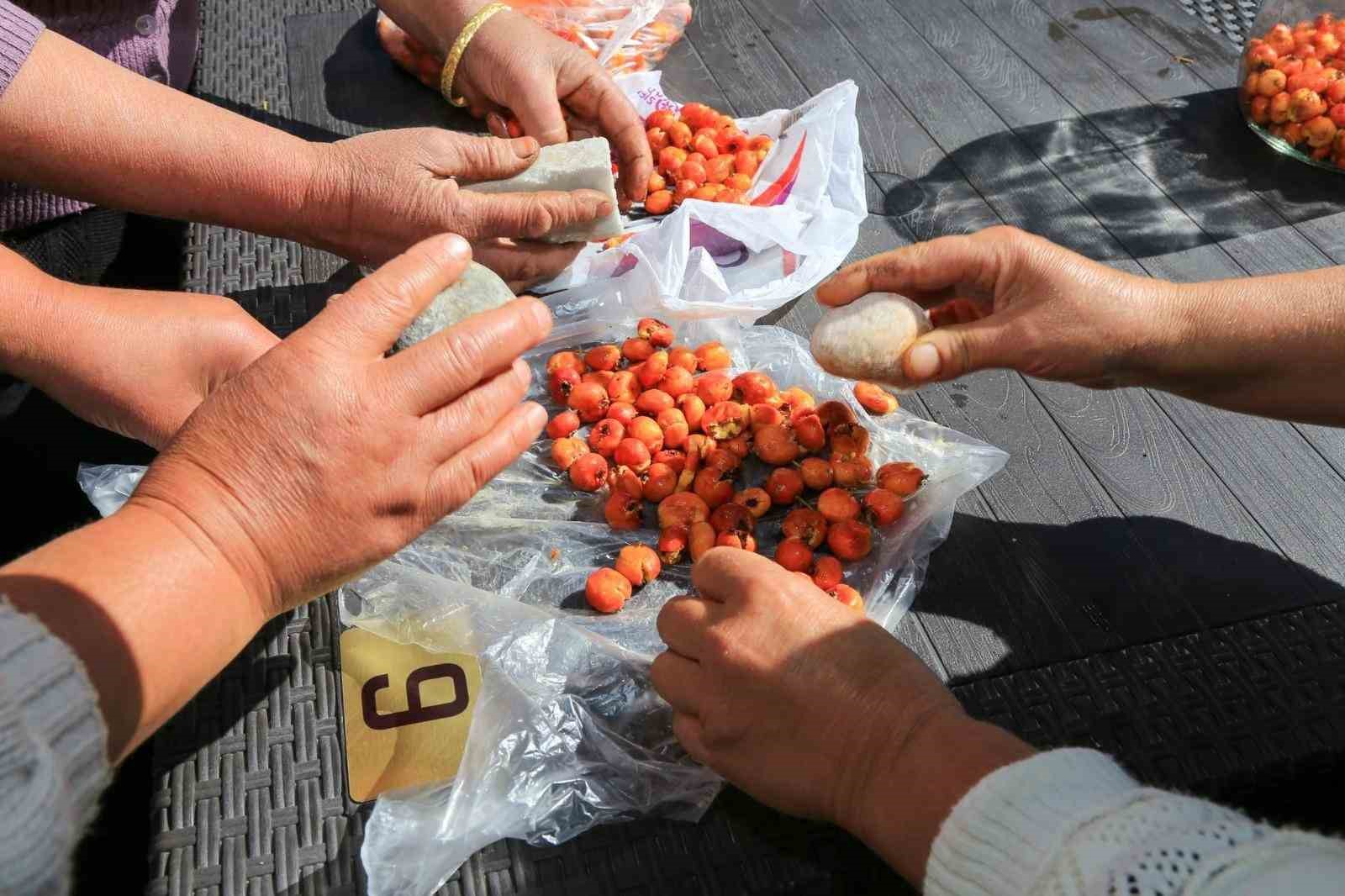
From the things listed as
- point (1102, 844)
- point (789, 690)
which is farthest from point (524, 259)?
point (1102, 844)

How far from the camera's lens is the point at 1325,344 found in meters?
1.24

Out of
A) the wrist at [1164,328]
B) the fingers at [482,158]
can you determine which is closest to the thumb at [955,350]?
the wrist at [1164,328]

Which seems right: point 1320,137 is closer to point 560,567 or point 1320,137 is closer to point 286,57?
point 560,567

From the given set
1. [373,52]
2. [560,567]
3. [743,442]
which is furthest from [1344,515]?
[373,52]

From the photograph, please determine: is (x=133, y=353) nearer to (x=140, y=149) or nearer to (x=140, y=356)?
(x=140, y=356)

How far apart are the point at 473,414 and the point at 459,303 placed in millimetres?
353

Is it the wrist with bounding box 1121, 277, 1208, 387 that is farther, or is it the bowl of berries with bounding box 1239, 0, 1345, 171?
the bowl of berries with bounding box 1239, 0, 1345, 171

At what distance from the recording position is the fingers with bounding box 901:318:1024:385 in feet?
3.98

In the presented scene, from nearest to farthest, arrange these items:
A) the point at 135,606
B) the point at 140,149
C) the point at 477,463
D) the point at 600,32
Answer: the point at 135,606, the point at 477,463, the point at 140,149, the point at 600,32

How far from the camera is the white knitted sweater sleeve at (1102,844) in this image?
66cm

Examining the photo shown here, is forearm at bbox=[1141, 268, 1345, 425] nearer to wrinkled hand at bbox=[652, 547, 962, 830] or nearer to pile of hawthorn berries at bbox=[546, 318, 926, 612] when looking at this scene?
pile of hawthorn berries at bbox=[546, 318, 926, 612]

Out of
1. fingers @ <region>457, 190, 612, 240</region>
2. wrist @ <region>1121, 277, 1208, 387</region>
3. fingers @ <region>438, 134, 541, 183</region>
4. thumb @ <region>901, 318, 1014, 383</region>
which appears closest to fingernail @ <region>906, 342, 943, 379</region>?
thumb @ <region>901, 318, 1014, 383</region>

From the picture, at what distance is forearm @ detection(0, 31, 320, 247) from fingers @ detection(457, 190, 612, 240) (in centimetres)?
28

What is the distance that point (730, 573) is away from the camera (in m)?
1.18
